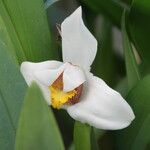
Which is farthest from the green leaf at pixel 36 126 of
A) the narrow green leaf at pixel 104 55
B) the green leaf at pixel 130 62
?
the narrow green leaf at pixel 104 55

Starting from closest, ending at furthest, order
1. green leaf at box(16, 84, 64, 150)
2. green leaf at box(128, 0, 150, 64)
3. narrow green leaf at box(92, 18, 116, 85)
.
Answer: green leaf at box(16, 84, 64, 150) < green leaf at box(128, 0, 150, 64) < narrow green leaf at box(92, 18, 116, 85)

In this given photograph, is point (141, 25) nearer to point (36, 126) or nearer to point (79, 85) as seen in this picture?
point (79, 85)

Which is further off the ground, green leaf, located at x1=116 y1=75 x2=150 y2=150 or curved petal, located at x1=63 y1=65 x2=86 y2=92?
curved petal, located at x1=63 y1=65 x2=86 y2=92

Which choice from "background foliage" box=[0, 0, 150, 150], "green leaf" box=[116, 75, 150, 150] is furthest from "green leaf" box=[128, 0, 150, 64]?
"green leaf" box=[116, 75, 150, 150]

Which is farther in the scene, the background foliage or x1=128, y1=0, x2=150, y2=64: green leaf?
x1=128, y1=0, x2=150, y2=64: green leaf

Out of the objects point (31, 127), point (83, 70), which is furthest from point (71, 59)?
point (31, 127)

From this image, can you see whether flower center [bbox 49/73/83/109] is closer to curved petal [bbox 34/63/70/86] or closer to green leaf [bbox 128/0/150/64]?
curved petal [bbox 34/63/70/86]

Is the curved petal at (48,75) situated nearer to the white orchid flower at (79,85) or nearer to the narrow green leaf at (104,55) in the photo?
the white orchid flower at (79,85)

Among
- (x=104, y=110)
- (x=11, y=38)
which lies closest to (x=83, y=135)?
(x=104, y=110)
